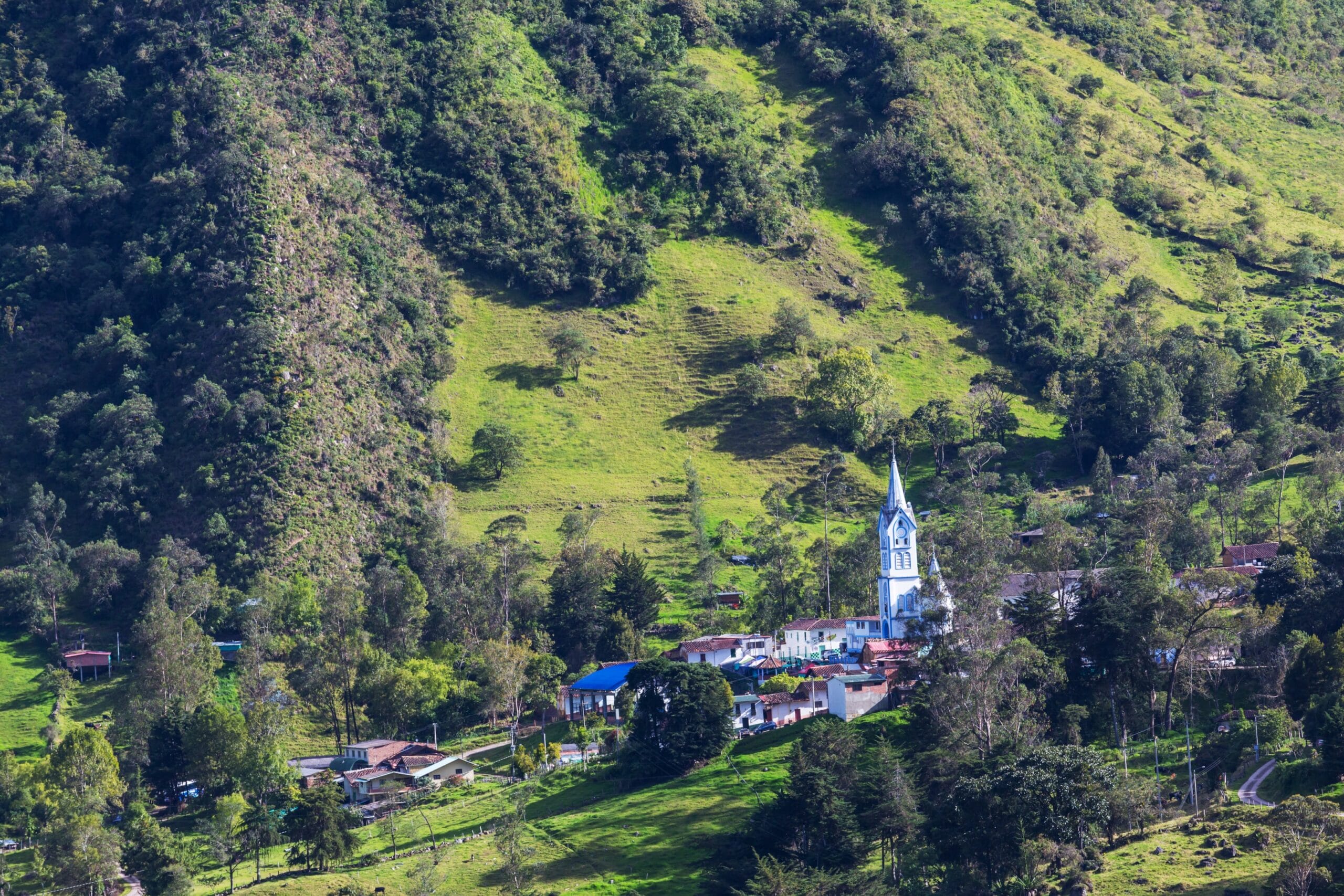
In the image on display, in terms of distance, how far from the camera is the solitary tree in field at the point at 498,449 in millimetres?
139500

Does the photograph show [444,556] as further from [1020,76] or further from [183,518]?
[1020,76]

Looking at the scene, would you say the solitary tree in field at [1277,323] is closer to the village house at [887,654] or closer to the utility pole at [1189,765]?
the village house at [887,654]

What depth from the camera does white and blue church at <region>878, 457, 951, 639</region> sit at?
347ft

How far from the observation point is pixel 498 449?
13938 cm

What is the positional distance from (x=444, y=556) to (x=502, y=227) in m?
46.5

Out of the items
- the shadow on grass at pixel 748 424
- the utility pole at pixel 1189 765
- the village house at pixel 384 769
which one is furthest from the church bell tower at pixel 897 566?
the shadow on grass at pixel 748 424

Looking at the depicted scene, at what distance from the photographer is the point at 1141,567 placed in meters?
95.8

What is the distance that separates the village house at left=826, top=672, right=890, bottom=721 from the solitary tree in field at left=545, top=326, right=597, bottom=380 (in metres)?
61.8

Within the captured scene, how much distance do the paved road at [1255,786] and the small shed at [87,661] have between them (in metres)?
72.5

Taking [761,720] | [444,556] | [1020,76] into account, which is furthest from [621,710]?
[1020,76]

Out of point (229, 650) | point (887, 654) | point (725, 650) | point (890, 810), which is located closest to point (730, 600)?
point (725, 650)

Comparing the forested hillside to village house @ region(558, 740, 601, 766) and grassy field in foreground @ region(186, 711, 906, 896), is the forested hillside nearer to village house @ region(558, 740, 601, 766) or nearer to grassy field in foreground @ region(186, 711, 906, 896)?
grassy field in foreground @ region(186, 711, 906, 896)

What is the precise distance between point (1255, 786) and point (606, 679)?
4274cm

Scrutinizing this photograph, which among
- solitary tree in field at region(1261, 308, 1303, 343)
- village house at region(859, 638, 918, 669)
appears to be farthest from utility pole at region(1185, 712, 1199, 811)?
solitary tree in field at region(1261, 308, 1303, 343)
